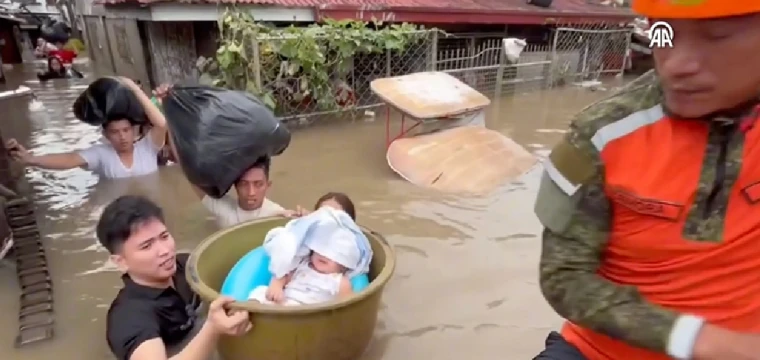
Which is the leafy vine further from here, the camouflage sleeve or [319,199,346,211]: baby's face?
the camouflage sleeve

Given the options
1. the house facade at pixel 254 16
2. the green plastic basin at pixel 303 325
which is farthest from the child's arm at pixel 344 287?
the house facade at pixel 254 16

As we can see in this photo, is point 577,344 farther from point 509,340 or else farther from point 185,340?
point 185,340

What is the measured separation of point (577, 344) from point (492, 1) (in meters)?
9.20

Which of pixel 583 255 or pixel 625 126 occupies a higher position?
pixel 625 126

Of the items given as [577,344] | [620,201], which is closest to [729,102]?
[620,201]

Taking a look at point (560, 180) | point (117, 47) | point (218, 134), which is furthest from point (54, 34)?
point (560, 180)

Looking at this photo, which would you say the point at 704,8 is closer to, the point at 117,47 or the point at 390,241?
the point at 390,241

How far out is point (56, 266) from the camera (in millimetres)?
3326

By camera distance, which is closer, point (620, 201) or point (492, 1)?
point (620, 201)

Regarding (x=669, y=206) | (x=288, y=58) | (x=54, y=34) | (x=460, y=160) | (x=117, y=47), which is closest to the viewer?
(x=669, y=206)

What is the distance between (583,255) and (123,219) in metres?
1.73

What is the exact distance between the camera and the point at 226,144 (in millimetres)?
2994

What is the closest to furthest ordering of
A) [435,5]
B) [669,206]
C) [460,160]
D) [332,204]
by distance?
[669,206] < [332,204] < [460,160] < [435,5]

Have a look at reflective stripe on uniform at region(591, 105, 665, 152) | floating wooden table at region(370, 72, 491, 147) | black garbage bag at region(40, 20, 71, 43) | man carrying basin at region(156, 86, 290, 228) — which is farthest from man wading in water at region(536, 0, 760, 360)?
black garbage bag at region(40, 20, 71, 43)
